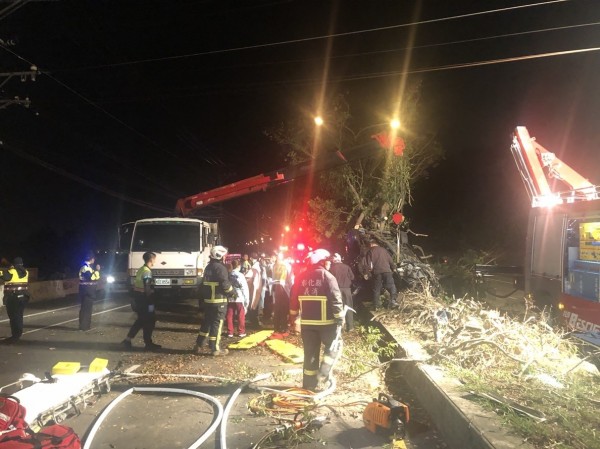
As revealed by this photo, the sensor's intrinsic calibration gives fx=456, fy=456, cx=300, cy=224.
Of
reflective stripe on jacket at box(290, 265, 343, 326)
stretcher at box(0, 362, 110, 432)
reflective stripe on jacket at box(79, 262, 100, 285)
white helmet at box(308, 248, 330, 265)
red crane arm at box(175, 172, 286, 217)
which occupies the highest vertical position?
red crane arm at box(175, 172, 286, 217)

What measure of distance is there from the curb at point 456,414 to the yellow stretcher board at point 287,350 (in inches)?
76.9

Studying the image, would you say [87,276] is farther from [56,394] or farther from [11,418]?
[11,418]

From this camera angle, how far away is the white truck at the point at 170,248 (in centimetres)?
1384

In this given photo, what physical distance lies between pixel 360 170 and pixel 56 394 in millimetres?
14905

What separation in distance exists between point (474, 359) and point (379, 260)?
5.05m

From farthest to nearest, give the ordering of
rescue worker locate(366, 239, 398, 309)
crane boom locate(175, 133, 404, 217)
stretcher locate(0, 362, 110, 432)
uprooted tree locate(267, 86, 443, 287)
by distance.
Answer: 1. uprooted tree locate(267, 86, 443, 287)
2. crane boom locate(175, 133, 404, 217)
3. rescue worker locate(366, 239, 398, 309)
4. stretcher locate(0, 362, 110, 432)

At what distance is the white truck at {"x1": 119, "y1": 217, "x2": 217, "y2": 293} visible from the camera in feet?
45.4

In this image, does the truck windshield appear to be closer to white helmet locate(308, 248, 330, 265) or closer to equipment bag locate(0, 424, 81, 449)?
white helmet locate(308, 248, 330, 265)

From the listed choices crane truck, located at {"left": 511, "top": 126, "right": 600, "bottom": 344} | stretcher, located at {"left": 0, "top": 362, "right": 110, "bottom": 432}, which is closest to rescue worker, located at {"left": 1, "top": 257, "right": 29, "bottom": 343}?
stretcher, located at {"left": 0, "top": 362, "right": 110, "bottom": 432}

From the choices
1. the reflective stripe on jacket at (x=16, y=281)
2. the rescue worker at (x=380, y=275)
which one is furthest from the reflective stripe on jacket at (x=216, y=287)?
the rescue worker at (x=380, y=275)

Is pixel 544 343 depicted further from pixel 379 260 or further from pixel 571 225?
pixel 379 260

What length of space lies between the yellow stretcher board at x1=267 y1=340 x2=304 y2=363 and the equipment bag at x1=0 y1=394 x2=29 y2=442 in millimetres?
4101

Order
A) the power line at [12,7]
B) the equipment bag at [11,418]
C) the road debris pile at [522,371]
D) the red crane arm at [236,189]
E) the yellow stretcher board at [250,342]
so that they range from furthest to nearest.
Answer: the red crane arm at [236,189] < the yellow stretcher board at [250,342] < the power line at [12,7] < the road debris pile at [522,371] < the equipment bag at [11,418]

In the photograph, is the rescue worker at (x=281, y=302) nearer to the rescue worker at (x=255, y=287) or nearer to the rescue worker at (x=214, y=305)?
the rescue worker at (x=255, y=287)
